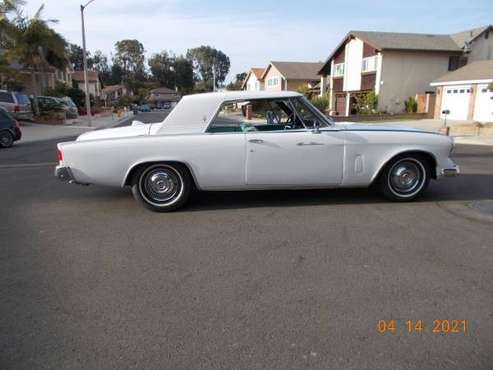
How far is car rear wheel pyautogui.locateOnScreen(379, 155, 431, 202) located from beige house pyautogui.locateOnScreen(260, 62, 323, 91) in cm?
4534

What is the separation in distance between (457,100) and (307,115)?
82.6 ft

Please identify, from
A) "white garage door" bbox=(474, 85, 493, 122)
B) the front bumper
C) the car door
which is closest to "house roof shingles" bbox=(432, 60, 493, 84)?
"white garage door" bbox=(474, 85, 493, 122)

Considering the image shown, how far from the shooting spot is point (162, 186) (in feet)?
18.0

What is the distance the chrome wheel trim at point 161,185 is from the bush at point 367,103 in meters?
28.3

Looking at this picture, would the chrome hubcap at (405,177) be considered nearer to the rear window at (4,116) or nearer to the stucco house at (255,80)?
the rear window at (4,116)

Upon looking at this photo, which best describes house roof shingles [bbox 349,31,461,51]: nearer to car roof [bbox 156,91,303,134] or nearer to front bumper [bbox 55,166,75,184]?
car roof [bbox 156,91,303,134]

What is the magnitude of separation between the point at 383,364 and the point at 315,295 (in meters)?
0.87

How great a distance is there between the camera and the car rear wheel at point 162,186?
5441 mm

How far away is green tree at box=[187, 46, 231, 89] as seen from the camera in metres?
124

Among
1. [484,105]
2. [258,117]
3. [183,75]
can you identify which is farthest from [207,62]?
[258,117]

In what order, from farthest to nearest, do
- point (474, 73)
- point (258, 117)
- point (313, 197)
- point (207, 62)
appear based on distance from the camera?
point (207, 62), point (474, 73), point (258, 117), point (313, 197)

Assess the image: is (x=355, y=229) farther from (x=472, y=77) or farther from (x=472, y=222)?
(x=472, y=77)

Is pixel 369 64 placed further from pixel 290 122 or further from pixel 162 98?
pixel 162 98

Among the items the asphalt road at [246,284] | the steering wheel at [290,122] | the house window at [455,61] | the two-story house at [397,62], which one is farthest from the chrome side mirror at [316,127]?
the house window at [455,61]
